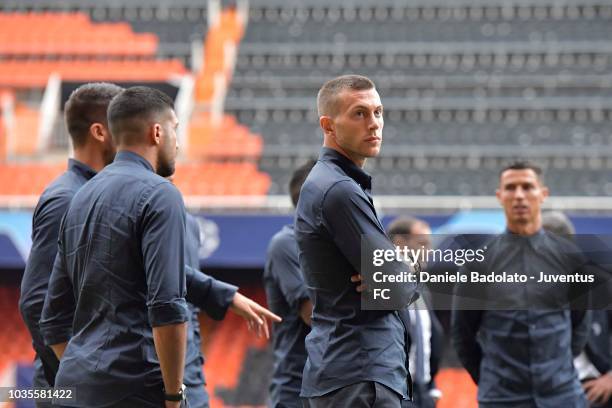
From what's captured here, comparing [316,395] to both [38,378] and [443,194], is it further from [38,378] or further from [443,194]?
[443,194]

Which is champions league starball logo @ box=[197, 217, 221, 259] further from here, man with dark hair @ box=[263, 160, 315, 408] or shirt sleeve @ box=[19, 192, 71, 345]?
shirt sleeve @ box=[19, 192, 71, 345]

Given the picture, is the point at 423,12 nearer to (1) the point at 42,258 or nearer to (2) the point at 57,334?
(1) the point at 42,258

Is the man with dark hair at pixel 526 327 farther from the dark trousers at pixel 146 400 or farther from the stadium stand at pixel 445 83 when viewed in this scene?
the stadium stand at pixel 445 83

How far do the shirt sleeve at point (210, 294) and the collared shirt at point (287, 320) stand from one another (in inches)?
26.9

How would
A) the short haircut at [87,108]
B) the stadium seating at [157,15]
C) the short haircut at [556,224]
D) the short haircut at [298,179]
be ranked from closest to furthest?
the short haircut at [87,108], the short haircut at [298,179], the short haircut at [556,224], the stadium seating at [157,15]

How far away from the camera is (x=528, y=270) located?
169 inches

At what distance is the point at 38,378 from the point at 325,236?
4.79 feet

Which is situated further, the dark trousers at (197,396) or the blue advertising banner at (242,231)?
the blue advertising banner at (242,231)

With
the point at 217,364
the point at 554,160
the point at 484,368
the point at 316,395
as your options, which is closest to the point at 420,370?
the point at 484,368

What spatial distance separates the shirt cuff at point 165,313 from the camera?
296 centimetres

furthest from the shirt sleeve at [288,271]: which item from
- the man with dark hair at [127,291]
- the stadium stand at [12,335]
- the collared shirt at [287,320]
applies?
the stadium stand at [12,335]

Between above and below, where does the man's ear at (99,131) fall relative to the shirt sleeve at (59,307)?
above

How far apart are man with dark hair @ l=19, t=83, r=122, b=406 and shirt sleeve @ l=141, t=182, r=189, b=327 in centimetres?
75

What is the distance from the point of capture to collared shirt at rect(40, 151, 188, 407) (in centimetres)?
300
